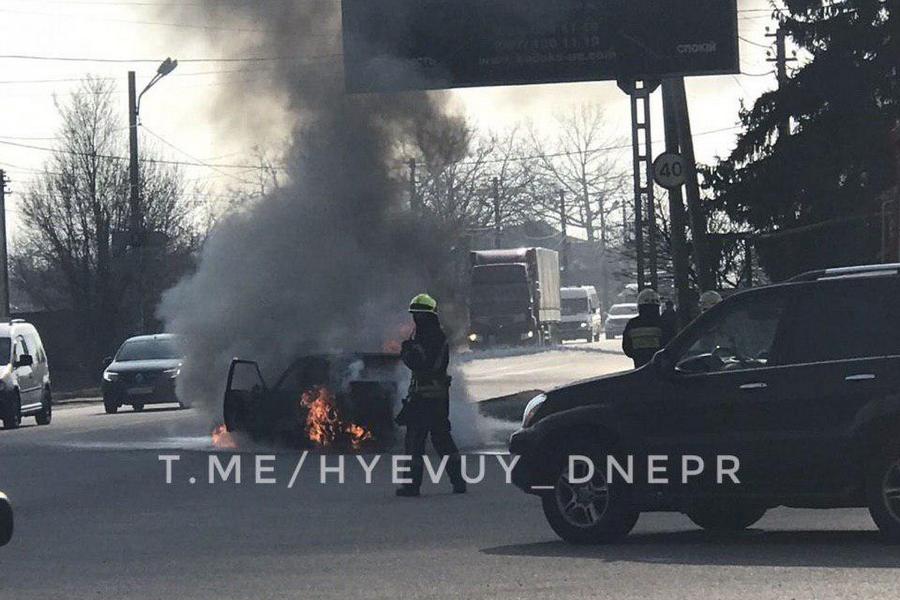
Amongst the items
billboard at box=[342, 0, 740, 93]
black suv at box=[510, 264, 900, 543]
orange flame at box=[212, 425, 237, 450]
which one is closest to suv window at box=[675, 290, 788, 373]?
black suv at box=[510, 264, 900, 543]

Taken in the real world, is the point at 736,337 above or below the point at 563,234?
below

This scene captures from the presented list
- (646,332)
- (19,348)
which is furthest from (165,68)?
(646,332)

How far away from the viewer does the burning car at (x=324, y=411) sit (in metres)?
21.9

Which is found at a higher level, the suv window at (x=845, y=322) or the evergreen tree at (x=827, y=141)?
the evergreen tree at (x=827, y=141)

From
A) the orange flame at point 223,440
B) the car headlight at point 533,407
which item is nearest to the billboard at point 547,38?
the orange flame at point 223,440

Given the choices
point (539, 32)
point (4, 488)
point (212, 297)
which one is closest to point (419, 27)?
point (539, 32)

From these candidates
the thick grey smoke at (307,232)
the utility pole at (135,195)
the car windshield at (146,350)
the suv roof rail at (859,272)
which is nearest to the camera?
the suv roof rail at (859,272)

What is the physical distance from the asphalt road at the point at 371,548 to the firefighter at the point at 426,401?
0.31 meters

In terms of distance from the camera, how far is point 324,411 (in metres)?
21.9

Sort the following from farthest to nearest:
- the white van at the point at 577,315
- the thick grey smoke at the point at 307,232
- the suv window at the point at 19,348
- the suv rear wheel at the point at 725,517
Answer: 1. the white van at the point at 577,315
2. the suv window at the point at 19,348
3. the thick grey smoke at the point at 307,232
4. the suv rear wheel at the point at 725,517

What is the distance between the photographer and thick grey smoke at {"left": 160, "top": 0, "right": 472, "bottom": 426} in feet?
85.4

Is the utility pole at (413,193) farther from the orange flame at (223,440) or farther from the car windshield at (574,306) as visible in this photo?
the car windshield at (574,306)

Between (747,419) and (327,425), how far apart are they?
36.3ft

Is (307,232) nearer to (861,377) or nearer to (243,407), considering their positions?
(243,407)
